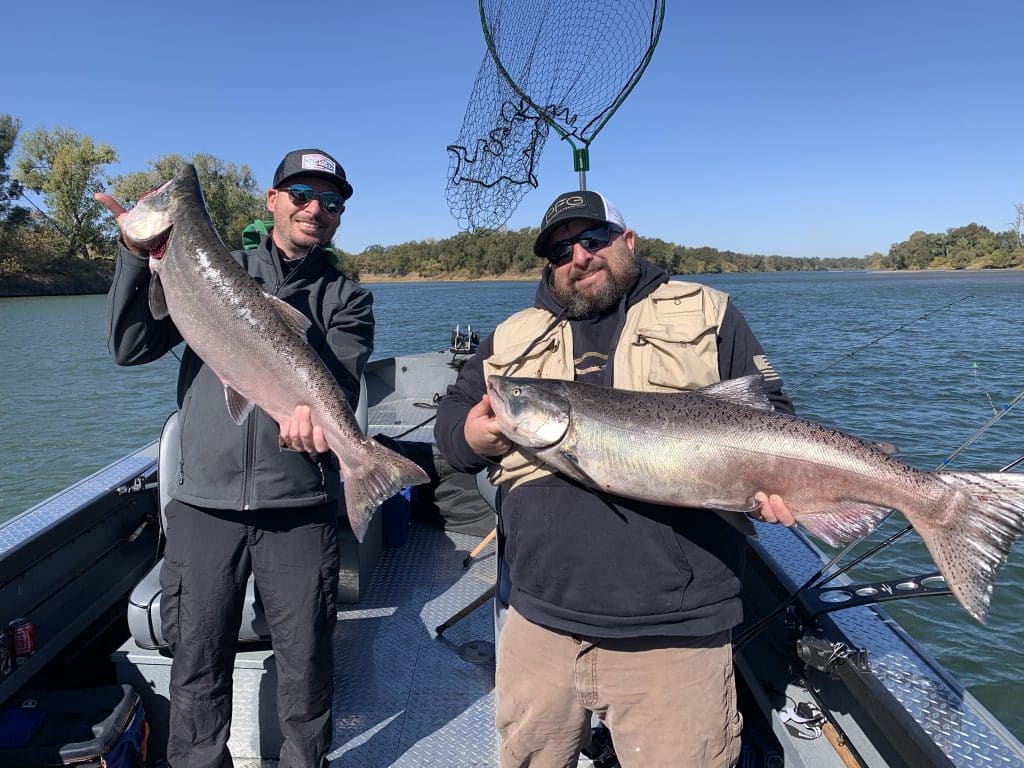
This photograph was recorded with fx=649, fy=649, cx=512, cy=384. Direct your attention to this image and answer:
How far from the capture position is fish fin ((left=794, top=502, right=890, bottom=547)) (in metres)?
2.29

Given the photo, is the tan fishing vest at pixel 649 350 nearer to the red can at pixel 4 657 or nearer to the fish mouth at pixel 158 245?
the fish mouth at pixel 158 245

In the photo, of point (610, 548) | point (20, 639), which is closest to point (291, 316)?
point (610, 548)

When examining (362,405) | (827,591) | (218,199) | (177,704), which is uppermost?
(218,199)

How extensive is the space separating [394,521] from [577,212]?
3776 mm

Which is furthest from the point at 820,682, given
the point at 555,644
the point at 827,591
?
the point at 555,644

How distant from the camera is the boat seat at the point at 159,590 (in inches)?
131

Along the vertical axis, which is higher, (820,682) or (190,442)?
(190,442)

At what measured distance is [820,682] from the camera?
9.37 feet

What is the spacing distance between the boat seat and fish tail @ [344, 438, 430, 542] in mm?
206

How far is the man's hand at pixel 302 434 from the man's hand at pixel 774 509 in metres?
1.77

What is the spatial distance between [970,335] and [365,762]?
29.4 meters

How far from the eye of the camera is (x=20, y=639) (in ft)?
10.9

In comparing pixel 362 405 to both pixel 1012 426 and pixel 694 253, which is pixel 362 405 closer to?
pixel 1012 426

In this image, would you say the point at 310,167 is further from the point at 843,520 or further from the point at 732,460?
the point at 843,520
